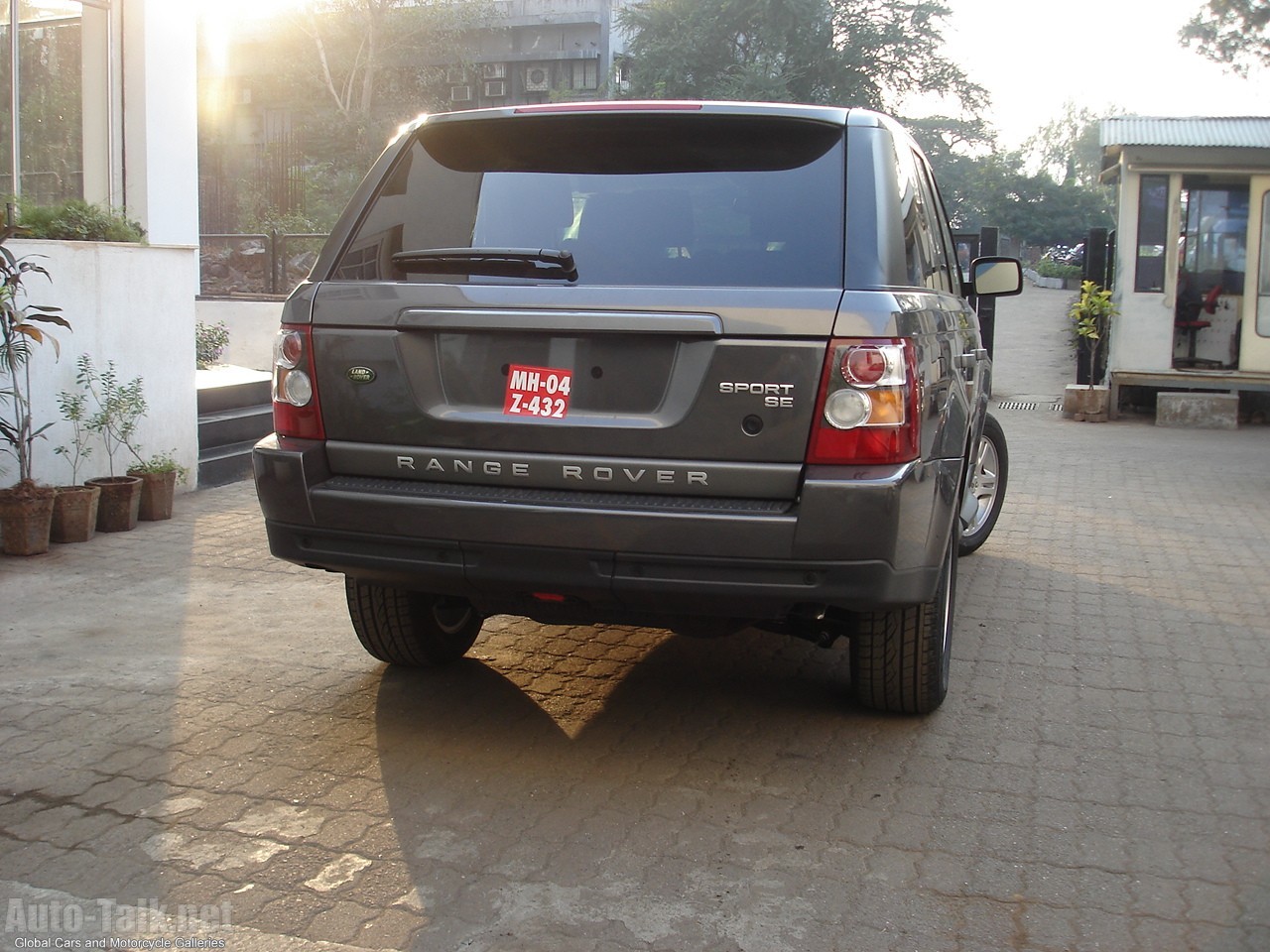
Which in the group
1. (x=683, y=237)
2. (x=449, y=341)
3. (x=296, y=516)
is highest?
(x=683, y=237)

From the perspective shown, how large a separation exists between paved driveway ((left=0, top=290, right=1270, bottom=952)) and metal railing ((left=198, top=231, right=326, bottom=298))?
9214 mm

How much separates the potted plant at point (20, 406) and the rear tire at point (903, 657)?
4.51m

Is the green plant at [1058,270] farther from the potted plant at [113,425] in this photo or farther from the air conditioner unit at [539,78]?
the potted plant at [113,425]

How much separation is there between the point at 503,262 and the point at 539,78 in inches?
1888

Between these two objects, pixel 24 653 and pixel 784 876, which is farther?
pixel 24 653

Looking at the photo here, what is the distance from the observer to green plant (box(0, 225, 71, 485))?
6.55 metres

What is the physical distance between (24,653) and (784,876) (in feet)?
10.9

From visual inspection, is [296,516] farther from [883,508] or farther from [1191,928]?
[1191,928]

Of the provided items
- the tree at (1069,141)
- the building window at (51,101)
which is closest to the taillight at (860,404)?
the building window at (51,101)

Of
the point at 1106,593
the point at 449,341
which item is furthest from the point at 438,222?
the point at 1106,593

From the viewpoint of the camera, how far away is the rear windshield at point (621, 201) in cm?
363

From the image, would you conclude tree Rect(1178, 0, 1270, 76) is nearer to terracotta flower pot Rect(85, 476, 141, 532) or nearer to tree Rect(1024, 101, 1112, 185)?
terracotta flower pot Rect(85, 476, 141, 532)

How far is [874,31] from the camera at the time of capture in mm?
43719

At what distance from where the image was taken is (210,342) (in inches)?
489
